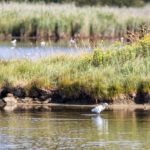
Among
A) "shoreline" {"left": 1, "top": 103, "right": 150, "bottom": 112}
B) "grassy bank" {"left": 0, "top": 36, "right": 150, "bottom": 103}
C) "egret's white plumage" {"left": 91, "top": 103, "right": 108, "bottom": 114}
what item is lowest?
"shoreline" {"left": 1, "top": 103, "right": 150, "bottom": 112}

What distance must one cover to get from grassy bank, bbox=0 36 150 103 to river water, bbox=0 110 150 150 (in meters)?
1.06

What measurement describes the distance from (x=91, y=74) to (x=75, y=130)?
4.57 metres

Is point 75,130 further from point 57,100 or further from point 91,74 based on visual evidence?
point 91,74

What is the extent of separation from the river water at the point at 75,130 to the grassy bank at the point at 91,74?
1056 millimetres

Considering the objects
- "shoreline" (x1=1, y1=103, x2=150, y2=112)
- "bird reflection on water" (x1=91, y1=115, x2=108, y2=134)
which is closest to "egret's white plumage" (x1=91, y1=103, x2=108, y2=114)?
"bird reflection on water" (x1=91, y1=115, x2=108, y2=134)

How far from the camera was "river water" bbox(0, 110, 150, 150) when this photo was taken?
606 inches

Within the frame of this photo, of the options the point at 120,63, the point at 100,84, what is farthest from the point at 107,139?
the point at 120,63

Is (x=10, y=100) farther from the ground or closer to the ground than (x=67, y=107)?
farther from the ground

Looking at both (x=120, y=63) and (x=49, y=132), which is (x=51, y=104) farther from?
(x=49, y=132)

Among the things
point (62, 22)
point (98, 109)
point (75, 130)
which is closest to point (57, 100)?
point (98, 109)

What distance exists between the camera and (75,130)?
17.0m

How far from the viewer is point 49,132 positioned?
54.7 ft

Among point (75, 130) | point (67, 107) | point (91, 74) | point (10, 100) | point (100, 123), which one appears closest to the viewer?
point (75, 130)

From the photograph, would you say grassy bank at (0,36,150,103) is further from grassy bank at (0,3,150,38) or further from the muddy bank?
grassy bank at (0,3,150,38)
